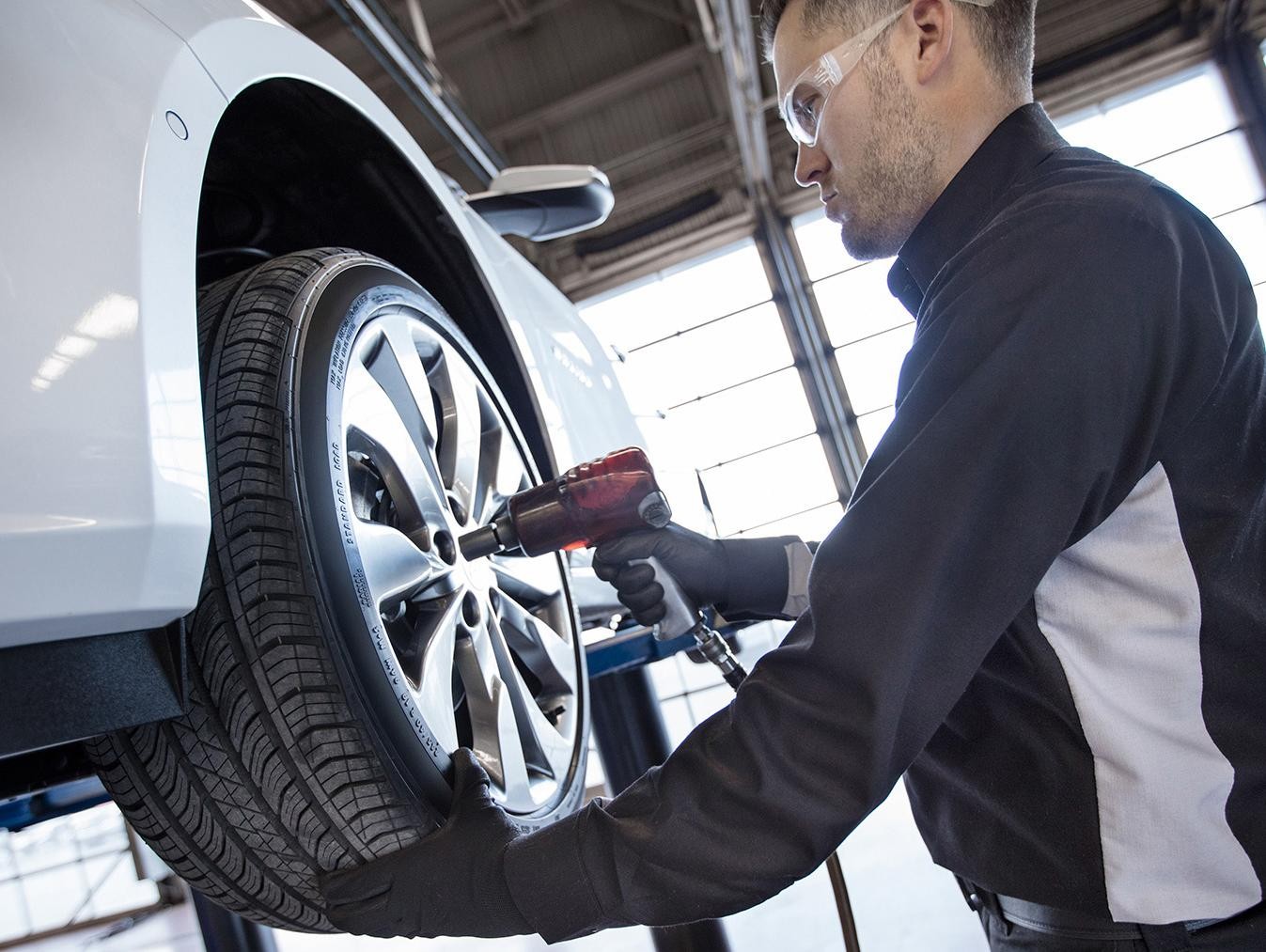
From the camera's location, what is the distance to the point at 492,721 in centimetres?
131

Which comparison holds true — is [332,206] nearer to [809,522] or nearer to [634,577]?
[634,577]

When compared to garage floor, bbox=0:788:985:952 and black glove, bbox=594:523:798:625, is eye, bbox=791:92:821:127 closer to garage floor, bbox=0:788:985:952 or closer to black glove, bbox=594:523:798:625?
black glove, bbox=594:523:798:625

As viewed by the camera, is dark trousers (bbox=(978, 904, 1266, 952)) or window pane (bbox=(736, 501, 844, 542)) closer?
dark trousers (bbox=(978, 904, 1266, 952))

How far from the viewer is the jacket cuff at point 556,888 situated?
3.22 ft

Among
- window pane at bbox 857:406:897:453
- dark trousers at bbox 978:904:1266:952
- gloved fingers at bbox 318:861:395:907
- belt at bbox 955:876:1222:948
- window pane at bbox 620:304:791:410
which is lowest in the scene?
dark trousers at bbox 978:904:1266:952

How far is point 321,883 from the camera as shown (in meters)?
1.07

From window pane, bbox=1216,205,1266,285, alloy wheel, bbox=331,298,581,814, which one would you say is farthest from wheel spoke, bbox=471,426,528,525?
window pane, bbox=1216,205,1266,285

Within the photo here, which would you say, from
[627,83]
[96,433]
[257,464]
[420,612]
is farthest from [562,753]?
[627,83]

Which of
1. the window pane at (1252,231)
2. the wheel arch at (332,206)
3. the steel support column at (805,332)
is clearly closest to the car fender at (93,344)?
the wheel arch at (332,206)

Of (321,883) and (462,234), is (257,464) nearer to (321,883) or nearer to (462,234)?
(321,883)

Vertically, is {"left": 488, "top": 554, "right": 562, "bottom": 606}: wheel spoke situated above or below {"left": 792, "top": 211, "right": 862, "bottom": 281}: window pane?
below

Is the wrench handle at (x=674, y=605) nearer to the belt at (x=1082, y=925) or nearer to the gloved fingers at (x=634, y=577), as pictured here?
the gloved fingers at (x=634, y=577)

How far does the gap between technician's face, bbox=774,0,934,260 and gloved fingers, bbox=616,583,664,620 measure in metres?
0.55

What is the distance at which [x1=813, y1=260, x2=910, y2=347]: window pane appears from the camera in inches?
404
